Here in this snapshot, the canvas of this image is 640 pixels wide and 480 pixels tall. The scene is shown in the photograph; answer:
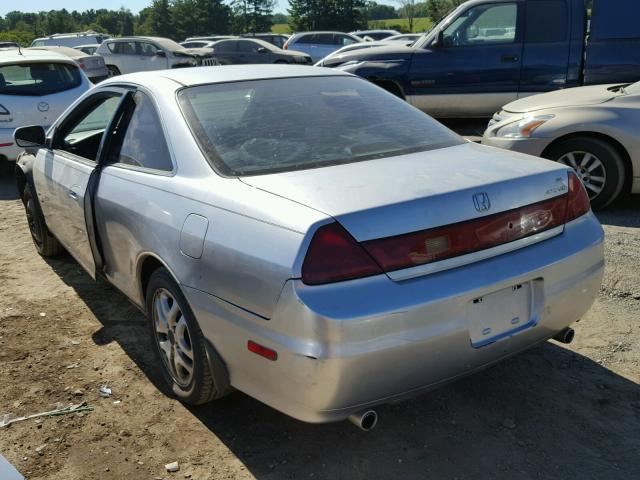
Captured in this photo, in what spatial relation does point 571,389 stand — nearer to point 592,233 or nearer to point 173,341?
point 592,233

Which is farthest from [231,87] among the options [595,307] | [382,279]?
[595,307]

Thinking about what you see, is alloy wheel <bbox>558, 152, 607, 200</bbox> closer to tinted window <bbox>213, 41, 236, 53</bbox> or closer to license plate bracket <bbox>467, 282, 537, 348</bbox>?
license plate bracket <bbox>467, 282, 537, 348</bbox>

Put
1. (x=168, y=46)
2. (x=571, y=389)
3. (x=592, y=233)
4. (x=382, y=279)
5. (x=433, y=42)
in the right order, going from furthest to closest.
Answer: (x=168, y=46), (x=433, y=42), (x=571, y=389), (x=592, y=233), (x=382, y=279)

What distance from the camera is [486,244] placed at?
8.40 feet

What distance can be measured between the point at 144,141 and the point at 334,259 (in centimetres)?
159

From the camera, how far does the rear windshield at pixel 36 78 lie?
8570 millimetres

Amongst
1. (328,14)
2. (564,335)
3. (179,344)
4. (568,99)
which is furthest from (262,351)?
(328,14)

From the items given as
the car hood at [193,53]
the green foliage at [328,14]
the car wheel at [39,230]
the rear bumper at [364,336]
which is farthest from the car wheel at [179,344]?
the green foliage at [328,14]

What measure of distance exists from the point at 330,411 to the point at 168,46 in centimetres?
2123

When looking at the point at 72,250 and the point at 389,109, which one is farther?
the point at 72,250

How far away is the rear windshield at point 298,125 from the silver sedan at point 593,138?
8.82 feet

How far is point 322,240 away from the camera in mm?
2312

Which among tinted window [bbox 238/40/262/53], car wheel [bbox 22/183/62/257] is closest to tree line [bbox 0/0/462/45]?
tinted window [bbox 238/40/262/53]

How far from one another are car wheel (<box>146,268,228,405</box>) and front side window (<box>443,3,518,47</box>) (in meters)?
7.46
